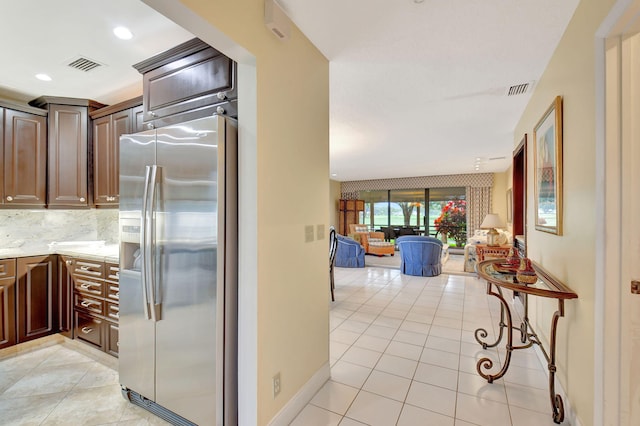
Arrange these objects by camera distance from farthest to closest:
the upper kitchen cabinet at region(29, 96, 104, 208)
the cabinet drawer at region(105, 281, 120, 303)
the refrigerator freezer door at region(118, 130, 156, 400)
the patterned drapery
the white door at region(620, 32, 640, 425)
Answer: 1. the patterned drapery
2. the upper kitchen cabinet at region(29, 96, 104, 208)
3. the cabinet drawer at region(105, 281, 120, 303)
4. the refrigerator freezer door at region(118, 130, 156, 400)
5. the white door at region(620, 32, 640, 425)

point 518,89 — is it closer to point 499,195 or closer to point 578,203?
point 578,203

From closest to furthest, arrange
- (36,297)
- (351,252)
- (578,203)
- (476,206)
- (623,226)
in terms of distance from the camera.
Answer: (623,226)
(578,203)
(36,297)
(351,252)
(476,206)

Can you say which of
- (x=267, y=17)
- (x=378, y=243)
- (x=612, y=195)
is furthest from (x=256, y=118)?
Result: (x=378, y=243)

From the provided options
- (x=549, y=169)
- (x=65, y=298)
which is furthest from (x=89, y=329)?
(x=549, y=169)

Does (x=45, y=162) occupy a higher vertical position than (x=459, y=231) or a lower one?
higher

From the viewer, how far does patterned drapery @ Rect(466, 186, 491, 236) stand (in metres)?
8.77

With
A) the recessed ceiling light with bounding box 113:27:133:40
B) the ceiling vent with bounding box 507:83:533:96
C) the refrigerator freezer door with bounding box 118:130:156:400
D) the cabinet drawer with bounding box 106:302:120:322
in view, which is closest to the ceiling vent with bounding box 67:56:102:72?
the recessed ceiling light with bounding box 113:27:133:40

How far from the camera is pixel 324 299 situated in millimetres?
2240

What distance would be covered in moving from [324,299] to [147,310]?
122cm

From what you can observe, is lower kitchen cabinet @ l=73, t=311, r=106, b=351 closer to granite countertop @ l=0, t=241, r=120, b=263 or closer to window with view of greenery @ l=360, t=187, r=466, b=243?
granite countertop @ l=0, t=241, r=120, b=263

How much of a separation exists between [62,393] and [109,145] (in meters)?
2.22

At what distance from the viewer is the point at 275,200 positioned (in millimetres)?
1643

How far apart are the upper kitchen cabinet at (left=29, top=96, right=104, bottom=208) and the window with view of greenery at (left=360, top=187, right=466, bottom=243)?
865 cm

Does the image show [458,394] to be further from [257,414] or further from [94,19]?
[94,19]
